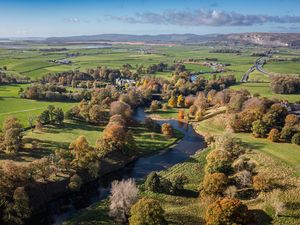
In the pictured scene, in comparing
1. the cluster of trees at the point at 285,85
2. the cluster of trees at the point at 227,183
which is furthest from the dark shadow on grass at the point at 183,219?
the cluster of trees at the point at 285,85

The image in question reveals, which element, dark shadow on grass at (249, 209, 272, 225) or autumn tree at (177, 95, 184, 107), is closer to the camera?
dark shadow on grass at (249, 209, 272, 225)

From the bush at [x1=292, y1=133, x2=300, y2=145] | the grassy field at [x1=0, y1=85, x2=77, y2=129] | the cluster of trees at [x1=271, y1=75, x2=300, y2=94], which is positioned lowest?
the bush at [x1=292, y1=133, x2=300, y2=145]

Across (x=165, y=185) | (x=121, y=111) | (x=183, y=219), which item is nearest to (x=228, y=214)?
(x=183, y=219)

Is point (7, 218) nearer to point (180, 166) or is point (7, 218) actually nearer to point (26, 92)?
point (180, 166)

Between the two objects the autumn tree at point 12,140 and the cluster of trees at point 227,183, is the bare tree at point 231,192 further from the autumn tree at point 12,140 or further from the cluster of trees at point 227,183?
the autumn tree at point 12,140

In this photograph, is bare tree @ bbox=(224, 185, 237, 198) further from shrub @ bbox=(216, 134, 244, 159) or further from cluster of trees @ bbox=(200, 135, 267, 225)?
shrub @ bbox=(216, 134, 244, 159)

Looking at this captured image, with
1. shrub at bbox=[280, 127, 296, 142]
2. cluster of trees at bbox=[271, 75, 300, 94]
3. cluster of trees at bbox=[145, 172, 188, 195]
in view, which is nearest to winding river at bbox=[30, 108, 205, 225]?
cluster of trees at bbox=[145, 172, 188, 195]

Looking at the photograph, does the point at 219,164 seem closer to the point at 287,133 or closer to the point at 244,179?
the point at 244,179

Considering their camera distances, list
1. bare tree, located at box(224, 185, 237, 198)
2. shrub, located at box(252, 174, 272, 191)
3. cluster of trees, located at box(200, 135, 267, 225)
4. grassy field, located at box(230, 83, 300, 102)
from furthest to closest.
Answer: grassy field, located at box(230, 83, 300, 102) < shrub, located at box(252, 174, 272, 191) < bare tree, located at box(224, 185, 237, 198) < cluster of trees, located at box(200, 135, 267, 225)
